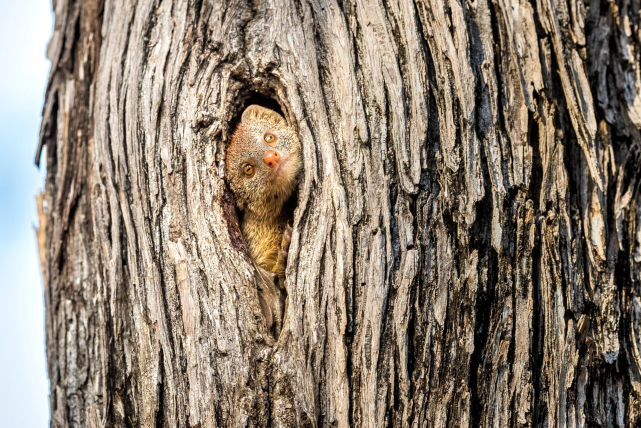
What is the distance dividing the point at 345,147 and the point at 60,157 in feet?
7.15

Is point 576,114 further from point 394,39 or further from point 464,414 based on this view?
point 464,414

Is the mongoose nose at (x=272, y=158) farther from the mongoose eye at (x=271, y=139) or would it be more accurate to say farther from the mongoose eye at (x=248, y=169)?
the mongoose eye at (x=248, y=169)

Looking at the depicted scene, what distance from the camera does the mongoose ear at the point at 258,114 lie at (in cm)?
384

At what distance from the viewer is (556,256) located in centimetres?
291

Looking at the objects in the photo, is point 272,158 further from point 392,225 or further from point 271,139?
point 392,225

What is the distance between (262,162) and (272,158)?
0.15 m

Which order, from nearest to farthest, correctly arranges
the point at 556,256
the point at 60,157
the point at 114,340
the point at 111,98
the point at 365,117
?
the point at 556,256, the point at 365,117, the point at 114,340, the point at 111,98, the point at 60,157

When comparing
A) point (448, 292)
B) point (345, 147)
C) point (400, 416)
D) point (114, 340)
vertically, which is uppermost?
point (345, 147)

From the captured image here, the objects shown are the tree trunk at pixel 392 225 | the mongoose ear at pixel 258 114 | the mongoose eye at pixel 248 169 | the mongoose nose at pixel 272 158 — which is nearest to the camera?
the tree trunk at pixel 392 225

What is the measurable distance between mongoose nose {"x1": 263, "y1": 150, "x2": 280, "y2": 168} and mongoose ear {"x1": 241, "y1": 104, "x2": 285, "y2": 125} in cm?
24

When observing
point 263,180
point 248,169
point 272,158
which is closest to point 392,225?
point 272,158

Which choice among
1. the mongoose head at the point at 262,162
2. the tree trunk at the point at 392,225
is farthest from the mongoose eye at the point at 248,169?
the tree trunk at the point at 392,225

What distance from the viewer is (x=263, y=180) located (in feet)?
13.6

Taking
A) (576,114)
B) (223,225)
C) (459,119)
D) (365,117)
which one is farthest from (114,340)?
(576,114)
